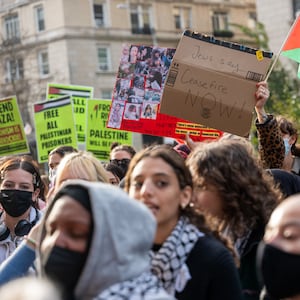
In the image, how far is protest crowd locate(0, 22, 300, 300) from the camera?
3.03 m

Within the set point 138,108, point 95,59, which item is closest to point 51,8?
point 95,59

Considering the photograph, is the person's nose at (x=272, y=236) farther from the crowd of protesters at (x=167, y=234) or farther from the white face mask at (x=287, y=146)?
the white face mask at (x=287, y=146)

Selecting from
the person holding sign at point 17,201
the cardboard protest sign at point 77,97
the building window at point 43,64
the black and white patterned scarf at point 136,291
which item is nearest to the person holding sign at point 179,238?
the black and white patterned scarf at point 136,291

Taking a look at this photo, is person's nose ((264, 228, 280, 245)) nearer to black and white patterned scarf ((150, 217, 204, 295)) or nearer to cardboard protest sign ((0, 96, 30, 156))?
black and white patterned scarf ((150, 217, 204, 295))

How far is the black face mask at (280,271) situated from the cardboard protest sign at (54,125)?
305 inches

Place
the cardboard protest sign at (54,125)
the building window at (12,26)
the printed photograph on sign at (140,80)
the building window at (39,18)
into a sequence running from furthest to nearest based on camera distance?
the building window at (39,18)
the building window at (12,26)
the cardboard protest sign at (54,125)
the printed photograph on sign at (140,80)

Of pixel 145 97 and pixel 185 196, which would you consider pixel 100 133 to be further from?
pixel 185 196

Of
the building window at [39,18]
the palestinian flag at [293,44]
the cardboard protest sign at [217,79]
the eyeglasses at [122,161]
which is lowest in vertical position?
the eyeglasses at [122,161]

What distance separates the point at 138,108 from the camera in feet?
24.6

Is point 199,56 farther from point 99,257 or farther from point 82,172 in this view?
point 99,257

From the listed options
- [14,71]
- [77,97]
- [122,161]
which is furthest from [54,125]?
[14,71]

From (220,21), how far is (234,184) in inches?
2021

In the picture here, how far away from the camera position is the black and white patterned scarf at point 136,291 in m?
3.02

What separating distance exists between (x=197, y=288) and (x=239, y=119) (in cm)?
253
